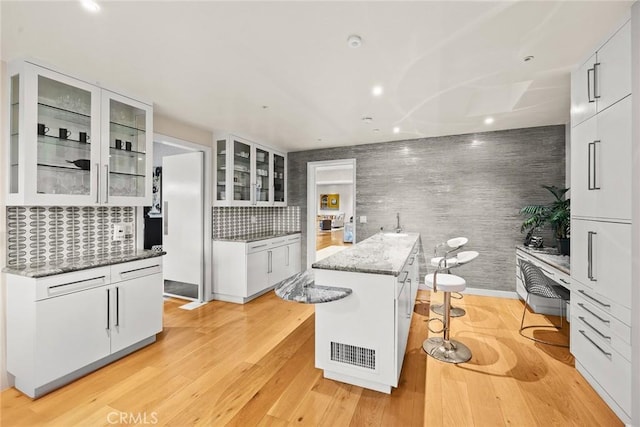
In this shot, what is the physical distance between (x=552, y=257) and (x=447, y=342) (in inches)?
67.3

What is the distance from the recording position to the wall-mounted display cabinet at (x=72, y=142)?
2084 millimetres

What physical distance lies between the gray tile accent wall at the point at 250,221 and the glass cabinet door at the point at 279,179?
1.06 ft

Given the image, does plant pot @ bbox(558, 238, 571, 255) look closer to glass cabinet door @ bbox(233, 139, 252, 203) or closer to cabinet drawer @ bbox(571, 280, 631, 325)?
cabinet drawer @ bbox(571, 280, 631, 325)

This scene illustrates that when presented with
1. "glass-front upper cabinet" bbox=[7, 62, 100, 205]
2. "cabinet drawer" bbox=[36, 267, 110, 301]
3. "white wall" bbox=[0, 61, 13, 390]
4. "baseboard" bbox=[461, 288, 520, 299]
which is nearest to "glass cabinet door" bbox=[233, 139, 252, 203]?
"glass-front upper cabinet" bbox=[7, 62, 100, 205]

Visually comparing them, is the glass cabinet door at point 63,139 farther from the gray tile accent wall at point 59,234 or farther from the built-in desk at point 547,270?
the built-in desk at point 547,270

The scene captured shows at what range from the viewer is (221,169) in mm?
4164

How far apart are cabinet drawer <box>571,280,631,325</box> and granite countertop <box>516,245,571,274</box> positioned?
15.5 inches

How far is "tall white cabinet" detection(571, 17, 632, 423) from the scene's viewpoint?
1729 mm

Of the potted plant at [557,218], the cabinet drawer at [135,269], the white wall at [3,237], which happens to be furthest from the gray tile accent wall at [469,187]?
the white wall at [3,237]

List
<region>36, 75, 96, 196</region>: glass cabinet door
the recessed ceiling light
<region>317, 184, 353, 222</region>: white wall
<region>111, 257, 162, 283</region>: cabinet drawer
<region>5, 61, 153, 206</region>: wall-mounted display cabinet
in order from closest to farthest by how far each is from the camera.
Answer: the recessed ceiling light → <region>5, 61, 153, 206</region>: wall-mounted display cabinet → <region>36, 75, 96, 196</region>: glass cabinet door → <region>111, 257, 162, 283</region>: cabinet drawer → <region>317, 184, 353, 222</region>: white wall

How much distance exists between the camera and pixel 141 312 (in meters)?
2.65

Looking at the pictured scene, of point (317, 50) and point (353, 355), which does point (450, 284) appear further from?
point (317, 50)

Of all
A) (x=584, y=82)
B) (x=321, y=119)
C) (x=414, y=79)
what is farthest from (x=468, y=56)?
(x=321, y=119)

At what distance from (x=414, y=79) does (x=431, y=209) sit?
2562mm
